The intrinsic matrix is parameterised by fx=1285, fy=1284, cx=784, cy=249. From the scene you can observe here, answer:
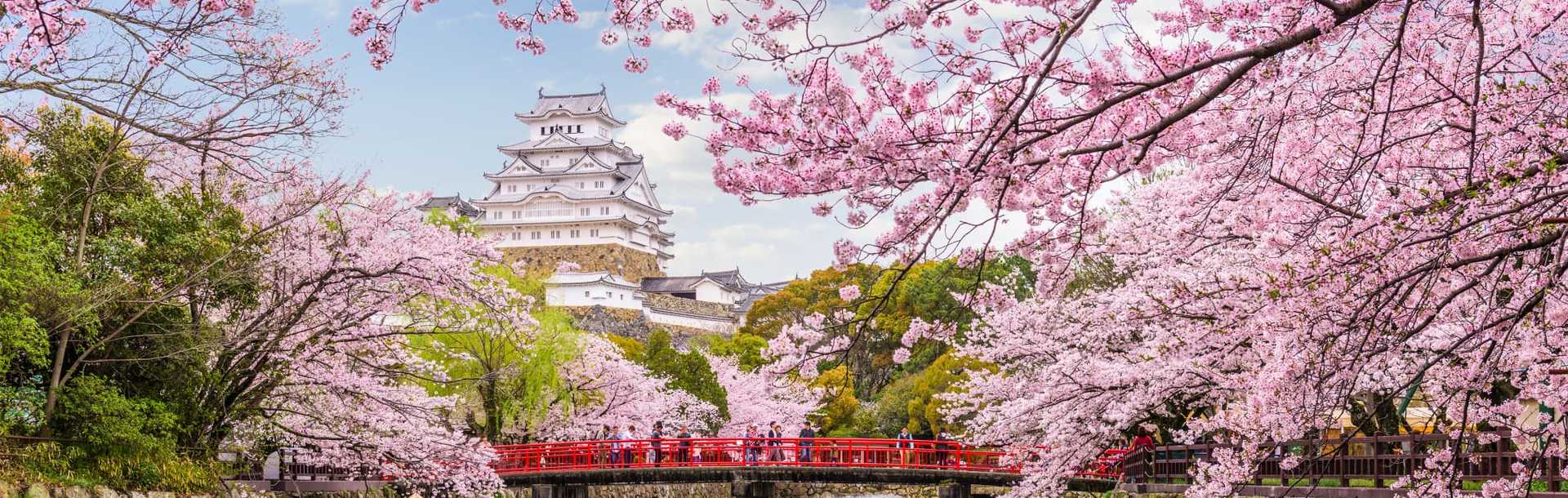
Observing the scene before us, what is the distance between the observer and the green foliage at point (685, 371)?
1340 inches

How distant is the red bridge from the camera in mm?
22812

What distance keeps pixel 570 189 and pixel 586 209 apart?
1561 millimetres

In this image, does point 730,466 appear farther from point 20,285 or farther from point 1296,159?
point 1296,159

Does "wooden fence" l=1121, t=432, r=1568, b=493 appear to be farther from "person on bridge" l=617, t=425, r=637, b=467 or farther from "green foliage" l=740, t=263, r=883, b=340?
"green foliage" l=740, t=263, r=883, b=340

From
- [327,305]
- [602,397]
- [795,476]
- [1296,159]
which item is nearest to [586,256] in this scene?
[602,397]

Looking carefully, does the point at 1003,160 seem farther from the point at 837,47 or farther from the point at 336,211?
the point at 336,211

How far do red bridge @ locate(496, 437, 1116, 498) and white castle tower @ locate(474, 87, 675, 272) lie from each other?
141ft

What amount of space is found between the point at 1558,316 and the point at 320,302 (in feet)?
35.3

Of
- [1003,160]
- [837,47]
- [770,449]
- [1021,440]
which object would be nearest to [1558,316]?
[1003,160]

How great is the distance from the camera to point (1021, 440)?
61.0 feet

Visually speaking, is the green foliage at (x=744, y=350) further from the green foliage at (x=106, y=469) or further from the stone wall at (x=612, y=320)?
the green foliage at (x=106, y=469)

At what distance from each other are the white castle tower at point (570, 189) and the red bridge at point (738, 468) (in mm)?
43105

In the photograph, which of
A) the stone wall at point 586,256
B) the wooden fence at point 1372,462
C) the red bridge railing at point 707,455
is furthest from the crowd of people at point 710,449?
the stone wall at point 586,256

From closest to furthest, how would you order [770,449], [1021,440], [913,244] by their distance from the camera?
[913,244], [1021,440], [770,449]
